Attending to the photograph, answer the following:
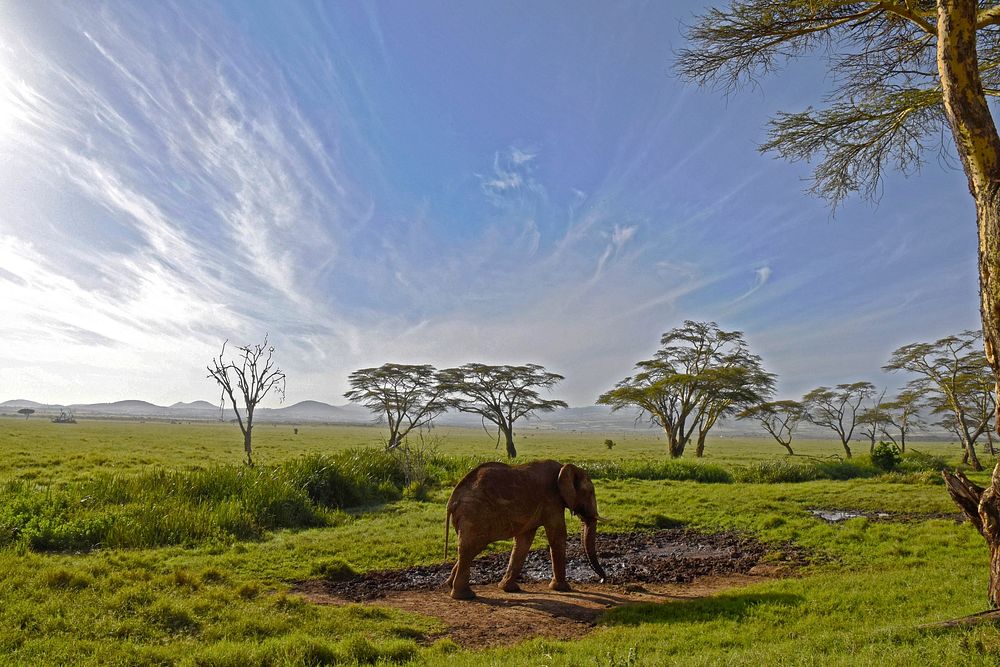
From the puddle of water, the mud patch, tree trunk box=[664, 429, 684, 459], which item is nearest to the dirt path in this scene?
the puddle of water

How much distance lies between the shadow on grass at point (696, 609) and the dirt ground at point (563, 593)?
36 centimetres

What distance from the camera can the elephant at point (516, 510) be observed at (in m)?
7.60

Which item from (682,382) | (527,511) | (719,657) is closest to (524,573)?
(527,511)

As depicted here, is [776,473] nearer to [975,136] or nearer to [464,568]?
[464,568]

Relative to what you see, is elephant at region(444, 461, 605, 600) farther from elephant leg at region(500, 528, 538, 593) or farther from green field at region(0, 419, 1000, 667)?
green field at region(0, 419, 1000, 667)

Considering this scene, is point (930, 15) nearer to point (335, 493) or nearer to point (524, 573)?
point (524, 573)

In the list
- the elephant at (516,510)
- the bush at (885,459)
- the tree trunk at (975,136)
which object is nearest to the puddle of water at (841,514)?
the elephant at (516,510)

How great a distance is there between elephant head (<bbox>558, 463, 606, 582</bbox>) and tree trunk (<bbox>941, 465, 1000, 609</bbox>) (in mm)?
4447

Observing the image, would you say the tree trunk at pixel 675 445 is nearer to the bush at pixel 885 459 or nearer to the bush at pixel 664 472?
the bush at pixel 885 459

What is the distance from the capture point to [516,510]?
25.6ft

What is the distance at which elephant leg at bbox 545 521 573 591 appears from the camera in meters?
8.12

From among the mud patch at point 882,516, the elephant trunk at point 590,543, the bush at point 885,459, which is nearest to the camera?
the elephant trunk at point 590,543

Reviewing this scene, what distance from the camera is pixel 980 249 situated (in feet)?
18.0

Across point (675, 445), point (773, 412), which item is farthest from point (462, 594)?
point (773, 412)
